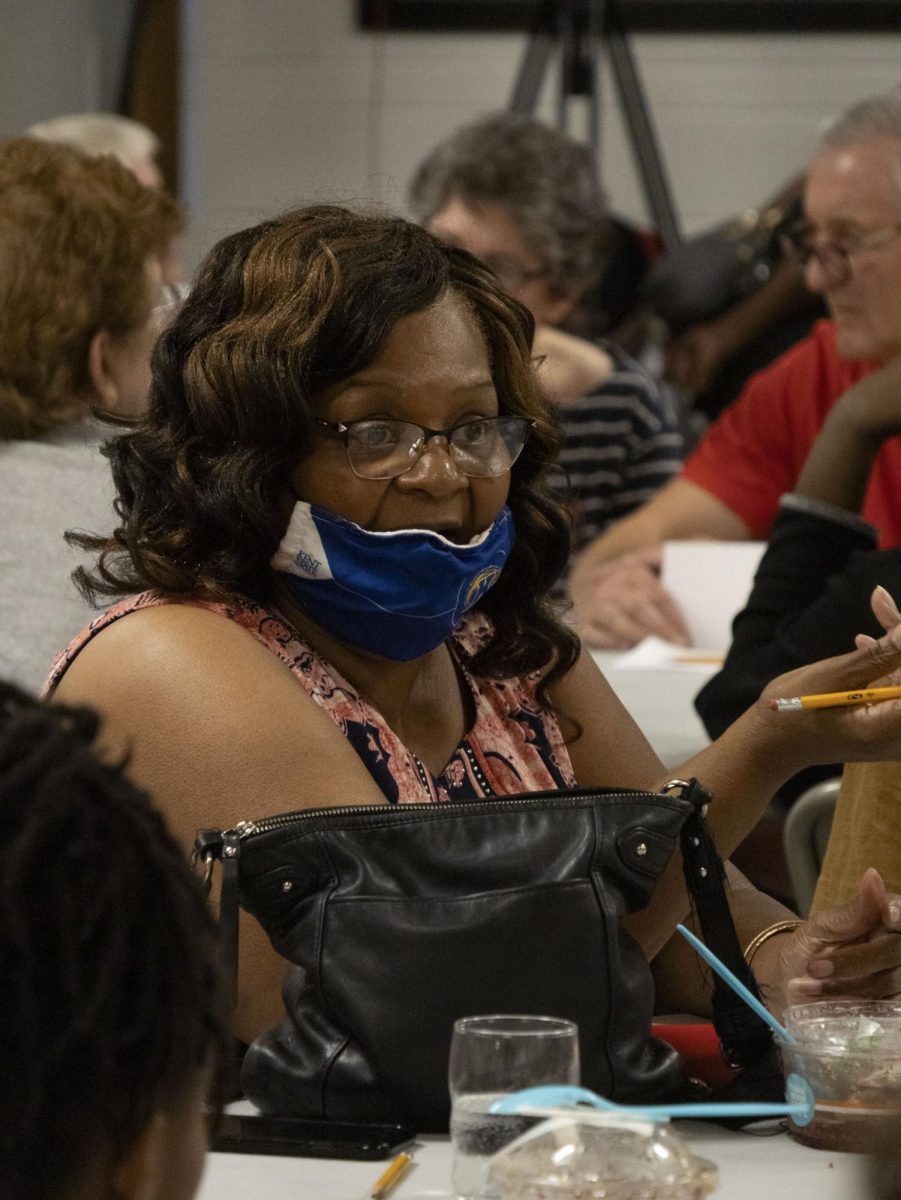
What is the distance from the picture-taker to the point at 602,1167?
3.43ft

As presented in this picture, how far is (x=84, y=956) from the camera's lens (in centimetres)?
69

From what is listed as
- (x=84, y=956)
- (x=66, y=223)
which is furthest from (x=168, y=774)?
(x=66, y=223)

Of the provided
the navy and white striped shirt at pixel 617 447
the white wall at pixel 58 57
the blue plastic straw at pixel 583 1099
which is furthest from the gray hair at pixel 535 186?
the blue plastic straw at pixel 583 1099

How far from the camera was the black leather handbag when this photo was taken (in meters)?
1.25

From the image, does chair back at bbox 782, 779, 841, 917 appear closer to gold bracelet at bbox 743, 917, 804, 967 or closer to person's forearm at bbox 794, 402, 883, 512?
person's forearm at bbox 794, 402, 883, 512

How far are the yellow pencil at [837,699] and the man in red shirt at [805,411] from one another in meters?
1.57

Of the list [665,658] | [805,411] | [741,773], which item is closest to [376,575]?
[741,773]

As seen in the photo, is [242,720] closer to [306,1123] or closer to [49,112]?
[306,1123]

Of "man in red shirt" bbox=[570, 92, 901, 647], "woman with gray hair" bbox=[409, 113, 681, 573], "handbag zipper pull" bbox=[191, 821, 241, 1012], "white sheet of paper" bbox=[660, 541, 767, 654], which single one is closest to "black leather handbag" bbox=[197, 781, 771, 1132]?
"handbag zipper pull" bbox=[191, 821, 241, 1012]

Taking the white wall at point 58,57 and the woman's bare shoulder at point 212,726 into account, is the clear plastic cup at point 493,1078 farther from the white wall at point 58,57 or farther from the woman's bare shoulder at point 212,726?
the white wall at point 58,57

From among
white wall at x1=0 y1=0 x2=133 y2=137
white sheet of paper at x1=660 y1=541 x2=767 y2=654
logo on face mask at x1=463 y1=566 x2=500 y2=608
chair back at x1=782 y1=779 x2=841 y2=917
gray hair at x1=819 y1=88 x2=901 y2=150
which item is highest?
gray hair at x1=819 y1=88 x2=901 y2=150

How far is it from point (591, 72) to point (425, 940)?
523 cm

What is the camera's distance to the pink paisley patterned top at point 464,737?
5.41ft

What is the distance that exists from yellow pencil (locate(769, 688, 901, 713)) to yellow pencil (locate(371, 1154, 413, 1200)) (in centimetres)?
57
